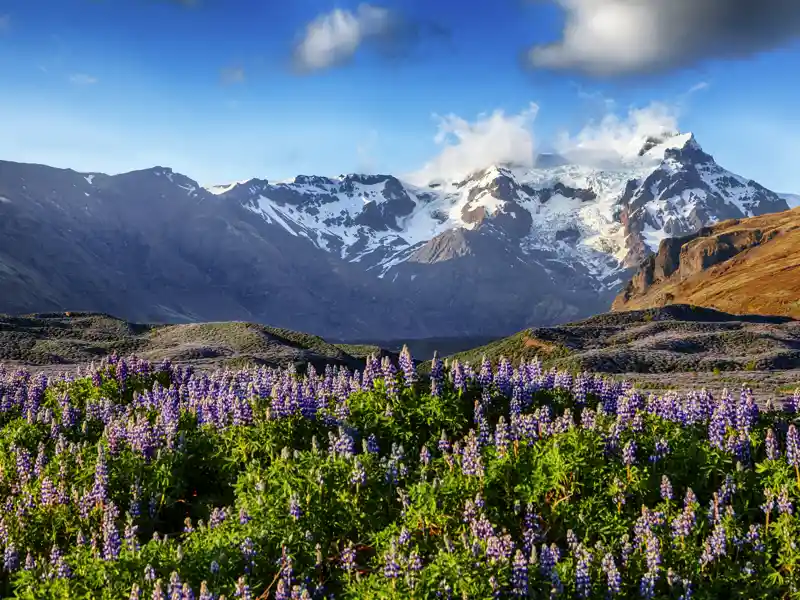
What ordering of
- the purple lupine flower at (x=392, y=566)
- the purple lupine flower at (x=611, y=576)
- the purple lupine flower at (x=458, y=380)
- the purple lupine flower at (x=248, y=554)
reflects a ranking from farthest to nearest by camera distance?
the purple lupine flower at (x=458, y=380) < the purple lupine flower at (x=248, y=554) < the purple lupine flower at (x=611, y=576) < the purple lupine flower at (x=392, y=566)

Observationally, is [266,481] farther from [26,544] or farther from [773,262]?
[773,262]

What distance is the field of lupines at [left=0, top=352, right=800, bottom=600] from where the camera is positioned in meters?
9.31

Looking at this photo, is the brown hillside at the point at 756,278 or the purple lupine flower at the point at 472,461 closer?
the purple lupine flower at the point at 472,461

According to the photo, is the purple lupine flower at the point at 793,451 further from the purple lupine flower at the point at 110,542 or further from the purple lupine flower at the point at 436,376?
the purple lupine flower at the point at 110,542

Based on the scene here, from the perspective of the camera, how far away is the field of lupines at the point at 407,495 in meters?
9.31

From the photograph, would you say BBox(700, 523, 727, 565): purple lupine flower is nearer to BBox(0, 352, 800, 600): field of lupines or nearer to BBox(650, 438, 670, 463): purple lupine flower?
BBox(0, 352, 800, 600): field of lupines

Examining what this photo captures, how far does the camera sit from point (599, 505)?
11.2 meters

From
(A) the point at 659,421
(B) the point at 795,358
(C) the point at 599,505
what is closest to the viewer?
(C) the point at 599,505

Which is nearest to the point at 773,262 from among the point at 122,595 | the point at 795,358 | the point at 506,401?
the point at 795,358

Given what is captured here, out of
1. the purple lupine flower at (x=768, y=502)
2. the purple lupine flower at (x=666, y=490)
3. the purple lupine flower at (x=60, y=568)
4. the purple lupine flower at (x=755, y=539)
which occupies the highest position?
the purple lupine flower at (x=666, y=490)

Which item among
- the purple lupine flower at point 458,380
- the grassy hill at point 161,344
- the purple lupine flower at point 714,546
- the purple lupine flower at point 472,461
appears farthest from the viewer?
the grassy hill at point 161,344

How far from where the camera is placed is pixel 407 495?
443 inches

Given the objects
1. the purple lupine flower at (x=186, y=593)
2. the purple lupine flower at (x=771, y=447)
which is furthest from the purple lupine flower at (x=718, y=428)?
the purple lupine flower at (x=186, y=593)

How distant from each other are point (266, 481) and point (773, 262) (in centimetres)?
15262
